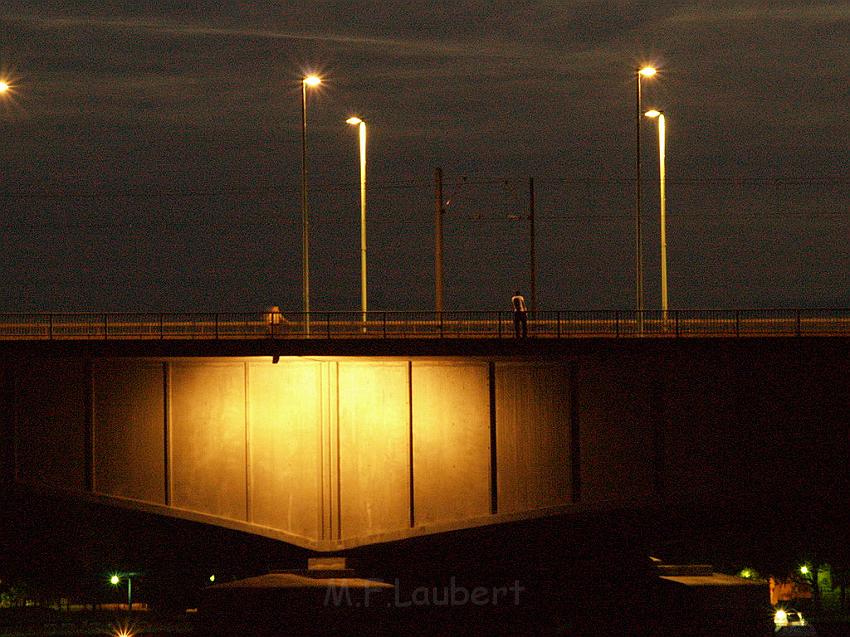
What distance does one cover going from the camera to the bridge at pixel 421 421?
3638cm

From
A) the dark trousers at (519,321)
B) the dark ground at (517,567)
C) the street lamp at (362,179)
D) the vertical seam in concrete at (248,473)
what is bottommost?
the dark ground at (517,567)

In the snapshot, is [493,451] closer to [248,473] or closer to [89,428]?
[248,473]

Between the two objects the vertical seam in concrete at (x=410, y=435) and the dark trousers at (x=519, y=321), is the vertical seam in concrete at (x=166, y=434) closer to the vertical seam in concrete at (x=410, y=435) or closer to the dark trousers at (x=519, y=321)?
the vertical seam in concrete at (x=410, y=435)

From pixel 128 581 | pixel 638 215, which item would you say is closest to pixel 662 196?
pixel 638 215

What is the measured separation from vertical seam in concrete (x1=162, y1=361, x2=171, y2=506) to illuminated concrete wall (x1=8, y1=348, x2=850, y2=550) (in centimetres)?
5

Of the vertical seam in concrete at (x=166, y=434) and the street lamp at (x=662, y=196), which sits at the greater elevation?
the street lamp at (x=662, y=196)

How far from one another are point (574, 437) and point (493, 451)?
2219 mm

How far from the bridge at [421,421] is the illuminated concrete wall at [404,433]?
0.04m

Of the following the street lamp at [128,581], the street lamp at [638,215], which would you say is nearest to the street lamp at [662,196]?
the street lamp at [638,215]

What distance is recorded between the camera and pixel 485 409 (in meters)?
37.5

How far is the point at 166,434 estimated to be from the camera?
38.8 m

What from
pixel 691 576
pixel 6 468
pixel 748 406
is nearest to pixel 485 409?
pixel 748 406

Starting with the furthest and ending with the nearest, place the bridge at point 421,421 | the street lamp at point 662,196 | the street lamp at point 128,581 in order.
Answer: the street lamp at point 128,581, the street lamp at point 662,196, the bridge at point 421,421

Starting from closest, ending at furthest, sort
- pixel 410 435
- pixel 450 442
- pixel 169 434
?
pixel 450 442
pixel 410 435
pixel 169 434
